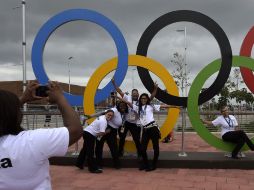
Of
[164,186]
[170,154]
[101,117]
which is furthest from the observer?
[170,154]

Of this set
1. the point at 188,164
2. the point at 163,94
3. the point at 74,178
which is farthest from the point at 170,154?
the point at 74,178

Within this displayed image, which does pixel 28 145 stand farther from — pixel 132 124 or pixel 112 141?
pixel 132 124

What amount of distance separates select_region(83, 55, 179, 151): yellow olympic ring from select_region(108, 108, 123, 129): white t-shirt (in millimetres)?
1037

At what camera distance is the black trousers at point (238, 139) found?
326 inches

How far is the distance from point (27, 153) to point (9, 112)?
0.25 m

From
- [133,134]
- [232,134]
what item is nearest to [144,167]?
[133,134]

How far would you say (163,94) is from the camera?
9.23 meters

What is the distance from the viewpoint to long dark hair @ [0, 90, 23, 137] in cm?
192

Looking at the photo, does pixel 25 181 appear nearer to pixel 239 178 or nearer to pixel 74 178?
pixel 74 178

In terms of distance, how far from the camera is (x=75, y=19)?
9.45 metres

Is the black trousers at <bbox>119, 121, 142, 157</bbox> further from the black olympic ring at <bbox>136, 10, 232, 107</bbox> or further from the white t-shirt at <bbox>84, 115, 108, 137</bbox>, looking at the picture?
the black olympic ring at <bbox>136, 10, 232, 107</bbox>

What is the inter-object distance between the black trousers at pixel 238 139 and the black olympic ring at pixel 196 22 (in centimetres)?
112

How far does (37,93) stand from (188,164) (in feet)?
21.5

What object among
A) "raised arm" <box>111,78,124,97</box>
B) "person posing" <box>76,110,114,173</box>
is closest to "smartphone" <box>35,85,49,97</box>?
"person posing" <box>76,110,114,173</box>
